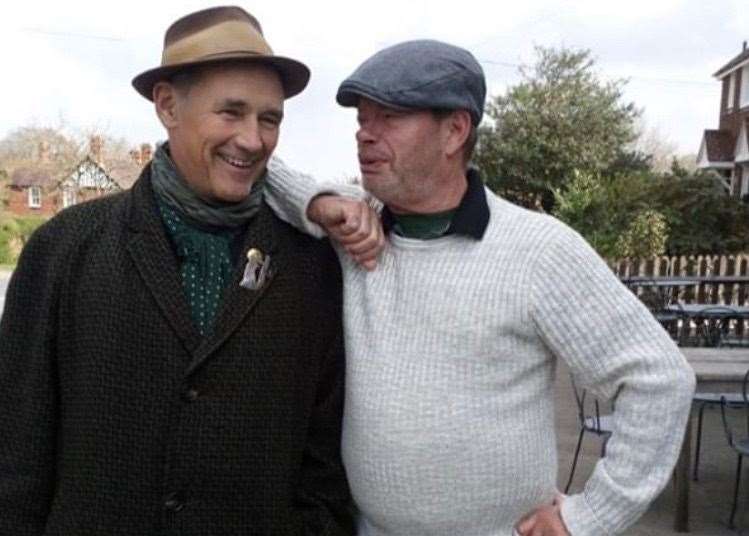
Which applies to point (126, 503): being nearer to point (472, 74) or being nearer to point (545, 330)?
point (545, 330)

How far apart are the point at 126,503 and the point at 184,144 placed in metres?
0.69

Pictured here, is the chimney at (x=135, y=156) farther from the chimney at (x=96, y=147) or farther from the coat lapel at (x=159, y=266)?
the coat lapel at (x=159, y=266)

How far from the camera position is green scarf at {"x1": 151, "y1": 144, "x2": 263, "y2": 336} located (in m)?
1.62

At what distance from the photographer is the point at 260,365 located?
5.22ft

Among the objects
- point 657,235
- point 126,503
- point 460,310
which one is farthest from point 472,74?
point 657,235

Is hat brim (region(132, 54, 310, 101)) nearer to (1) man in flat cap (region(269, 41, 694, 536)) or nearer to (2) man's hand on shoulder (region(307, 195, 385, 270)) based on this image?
(1) man in flat cap (region(269, 41, 694, 536))

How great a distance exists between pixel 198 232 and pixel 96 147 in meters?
30.5

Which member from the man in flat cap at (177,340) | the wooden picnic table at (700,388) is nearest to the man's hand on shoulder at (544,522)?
the man in flat cap at (177,340)

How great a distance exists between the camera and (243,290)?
160 cm

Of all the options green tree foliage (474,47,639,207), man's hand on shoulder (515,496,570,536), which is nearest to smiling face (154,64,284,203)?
man's hand on shoulder (515,496,570,536)

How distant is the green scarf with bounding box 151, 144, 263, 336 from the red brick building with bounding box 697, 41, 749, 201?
27.8m

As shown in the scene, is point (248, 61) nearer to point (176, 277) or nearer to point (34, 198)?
point (176, 277)

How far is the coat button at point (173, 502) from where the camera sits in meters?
1.53

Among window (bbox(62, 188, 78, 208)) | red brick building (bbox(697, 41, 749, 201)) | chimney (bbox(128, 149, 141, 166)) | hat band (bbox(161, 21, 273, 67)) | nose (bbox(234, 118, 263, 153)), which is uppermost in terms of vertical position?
red brick building (bbox(697, 41, 749, 201))
